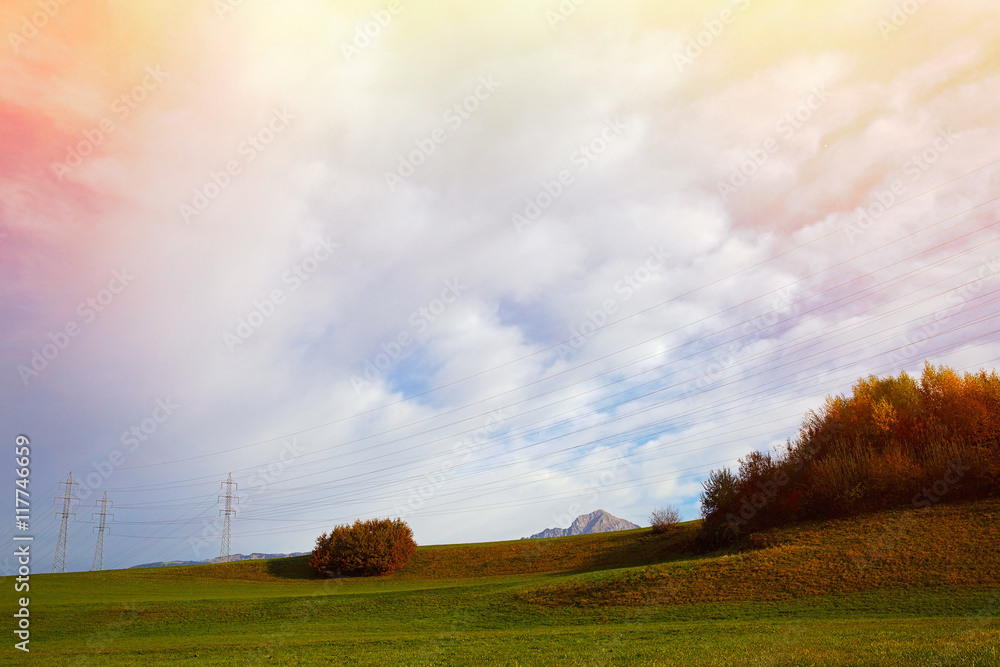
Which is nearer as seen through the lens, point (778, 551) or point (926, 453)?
point (778, 551)

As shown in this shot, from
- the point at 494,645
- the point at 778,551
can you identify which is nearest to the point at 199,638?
the point at 494,645

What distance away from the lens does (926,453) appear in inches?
1444

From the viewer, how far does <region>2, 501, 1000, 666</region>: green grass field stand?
1502 centimetres

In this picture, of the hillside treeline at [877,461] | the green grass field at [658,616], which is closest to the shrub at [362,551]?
the green grass field at [658,616]

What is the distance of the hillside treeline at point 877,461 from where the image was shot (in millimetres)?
35062

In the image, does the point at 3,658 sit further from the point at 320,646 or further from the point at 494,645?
the point at 494,645

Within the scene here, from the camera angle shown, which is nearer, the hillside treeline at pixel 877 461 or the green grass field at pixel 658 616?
the green grass field at pixel 658 616

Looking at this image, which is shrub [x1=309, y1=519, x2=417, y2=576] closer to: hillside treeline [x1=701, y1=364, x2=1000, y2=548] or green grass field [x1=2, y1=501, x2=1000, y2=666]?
green grass field [x1=2, y1=501, x2=1000, y2=666]

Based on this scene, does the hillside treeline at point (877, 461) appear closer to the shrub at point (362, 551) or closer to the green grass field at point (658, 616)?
the green grass field at point (658, 616)

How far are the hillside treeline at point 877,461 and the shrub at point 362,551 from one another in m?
31.3

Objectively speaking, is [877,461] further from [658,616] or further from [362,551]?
[362,551]

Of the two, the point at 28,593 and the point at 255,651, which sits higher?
the point at 28,593

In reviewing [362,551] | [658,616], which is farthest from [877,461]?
[362,551]

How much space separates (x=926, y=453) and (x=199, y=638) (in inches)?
1730
